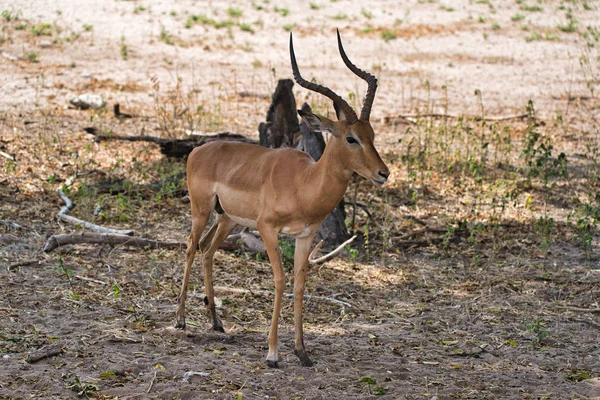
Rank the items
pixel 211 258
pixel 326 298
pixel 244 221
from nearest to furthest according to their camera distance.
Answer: pixel 244 221, pixel 211 258, pixel 326 298

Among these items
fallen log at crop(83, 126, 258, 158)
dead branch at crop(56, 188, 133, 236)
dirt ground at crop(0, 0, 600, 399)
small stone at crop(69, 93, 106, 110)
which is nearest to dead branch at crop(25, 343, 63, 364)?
dirt ground at crop(0, 0, 600, 399)

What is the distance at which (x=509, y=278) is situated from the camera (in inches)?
332

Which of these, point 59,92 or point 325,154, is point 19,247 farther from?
point 59,92

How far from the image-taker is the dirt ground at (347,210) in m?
6.03

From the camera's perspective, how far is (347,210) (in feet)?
34.0

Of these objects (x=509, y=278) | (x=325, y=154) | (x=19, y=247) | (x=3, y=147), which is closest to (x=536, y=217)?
(x=509, y=278)

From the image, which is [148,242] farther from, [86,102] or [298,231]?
[86,102]

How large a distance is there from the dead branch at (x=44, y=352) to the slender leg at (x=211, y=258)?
1224 mm

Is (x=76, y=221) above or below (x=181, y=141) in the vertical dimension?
below

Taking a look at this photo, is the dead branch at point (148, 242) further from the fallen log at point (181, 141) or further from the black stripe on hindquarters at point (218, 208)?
the fallen log at point (181, 141)

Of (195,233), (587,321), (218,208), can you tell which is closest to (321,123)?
(218,208)

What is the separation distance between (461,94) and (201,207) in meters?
10.6

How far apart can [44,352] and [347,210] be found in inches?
205

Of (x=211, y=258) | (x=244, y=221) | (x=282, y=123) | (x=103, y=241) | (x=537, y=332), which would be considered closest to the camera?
(x=244, y=221)
